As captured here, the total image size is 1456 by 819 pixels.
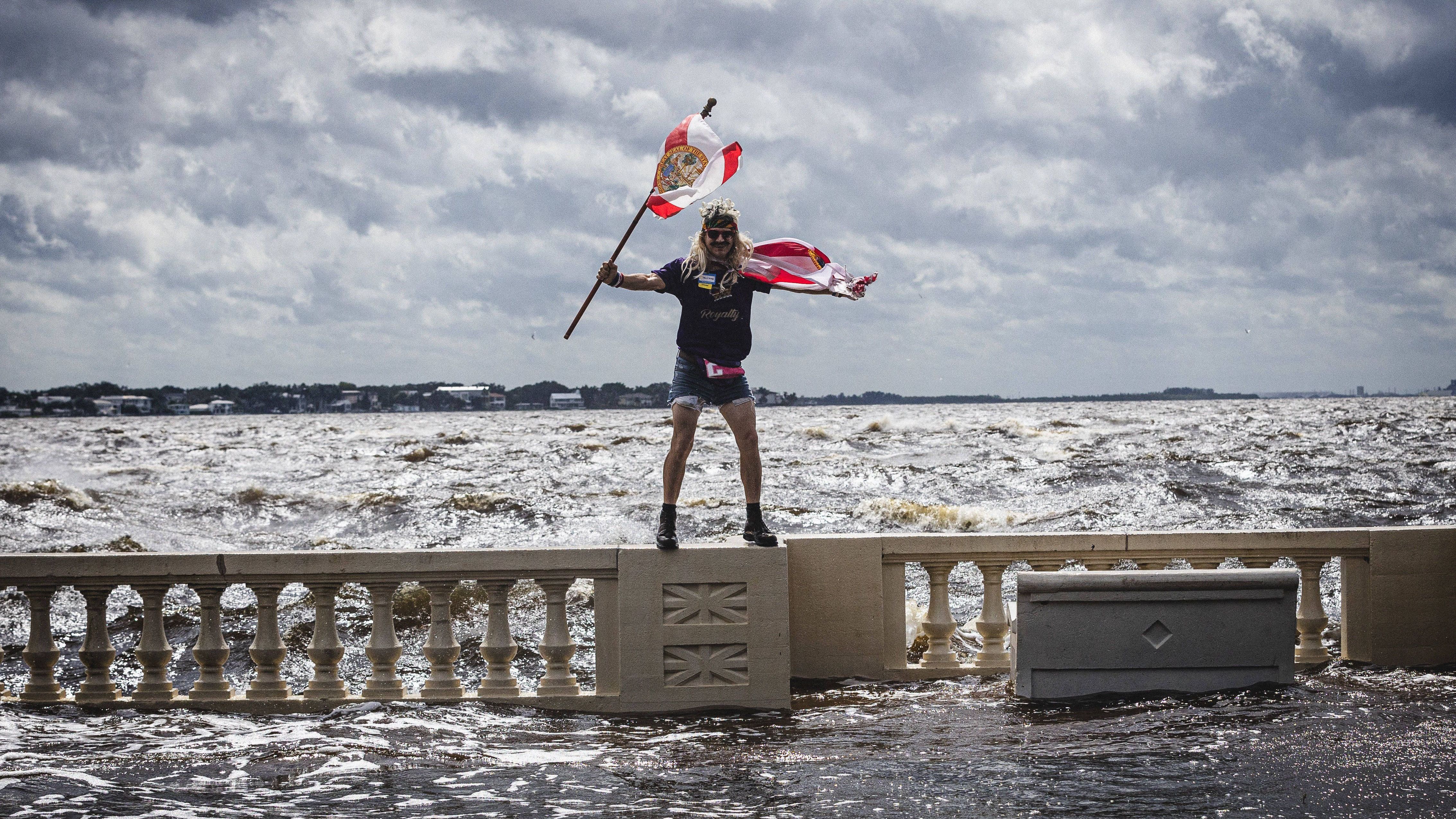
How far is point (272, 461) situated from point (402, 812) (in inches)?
2384

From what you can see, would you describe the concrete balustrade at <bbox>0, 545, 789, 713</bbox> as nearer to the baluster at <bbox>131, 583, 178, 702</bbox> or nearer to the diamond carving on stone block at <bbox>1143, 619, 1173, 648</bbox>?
the baluster at <bbox>131, 583, 178, 702</bbox>

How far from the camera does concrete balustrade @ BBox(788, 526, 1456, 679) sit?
6.88 meters

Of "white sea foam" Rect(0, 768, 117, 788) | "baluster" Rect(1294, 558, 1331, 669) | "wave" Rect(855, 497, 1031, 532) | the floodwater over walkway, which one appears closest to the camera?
the floodwater over walkway

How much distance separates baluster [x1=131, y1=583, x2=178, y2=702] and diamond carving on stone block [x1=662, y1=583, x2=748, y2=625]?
2.81 m

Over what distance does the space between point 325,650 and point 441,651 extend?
652 mm

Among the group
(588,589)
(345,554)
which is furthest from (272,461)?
(345,554)

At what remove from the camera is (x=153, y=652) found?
256 inches

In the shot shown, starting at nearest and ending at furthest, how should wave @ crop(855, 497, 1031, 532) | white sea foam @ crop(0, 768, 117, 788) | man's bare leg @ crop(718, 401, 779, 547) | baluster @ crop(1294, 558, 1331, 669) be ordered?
white sea foam @ crop(0, 768, 117, 788)
man's bare leg @ crop(718, 401, 779, 547)
baluster @ crop(1294, 558, 1331, 669)
wave @ crop(855, 497, 1031, 532)

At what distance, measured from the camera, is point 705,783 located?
17.2ft

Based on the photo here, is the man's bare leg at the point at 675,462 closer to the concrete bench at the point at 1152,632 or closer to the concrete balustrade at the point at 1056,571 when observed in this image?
the concrete balustrade at the point at 1056,571

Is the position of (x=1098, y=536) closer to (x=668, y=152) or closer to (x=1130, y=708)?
(x=1130, y=708)

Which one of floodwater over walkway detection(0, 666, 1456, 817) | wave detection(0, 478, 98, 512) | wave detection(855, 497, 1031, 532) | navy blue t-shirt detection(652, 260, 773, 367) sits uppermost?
navy blue t-shirt detection(652, 260, 773, 367)

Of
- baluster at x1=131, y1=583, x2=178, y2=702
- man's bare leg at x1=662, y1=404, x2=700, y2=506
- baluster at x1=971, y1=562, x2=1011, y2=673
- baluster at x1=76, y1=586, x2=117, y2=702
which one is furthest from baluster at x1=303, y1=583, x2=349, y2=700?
baluster at x1=971, y1=562, x2=1011, y2=673

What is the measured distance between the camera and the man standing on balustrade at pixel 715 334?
21.3ft
